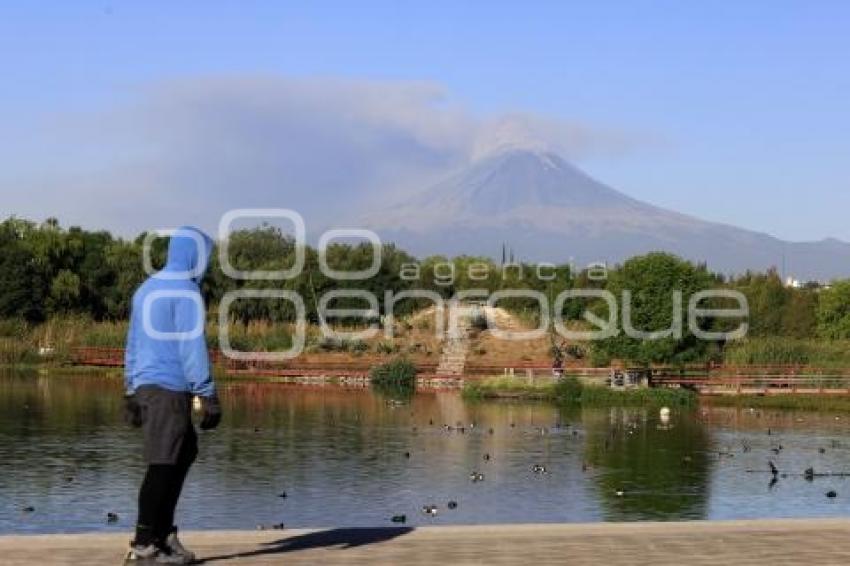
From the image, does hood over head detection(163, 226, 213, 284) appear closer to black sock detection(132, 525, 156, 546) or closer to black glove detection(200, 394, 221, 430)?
black glove detection(200, 394, 221, 430)

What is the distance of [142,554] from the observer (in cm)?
725

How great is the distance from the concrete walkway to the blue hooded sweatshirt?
929 millimetres

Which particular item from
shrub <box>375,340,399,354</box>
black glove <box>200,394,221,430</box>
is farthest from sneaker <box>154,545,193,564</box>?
shrub <box>375,340,399,354</box>

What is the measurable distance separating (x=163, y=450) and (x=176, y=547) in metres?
0.53

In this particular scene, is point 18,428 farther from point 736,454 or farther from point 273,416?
point 736,454

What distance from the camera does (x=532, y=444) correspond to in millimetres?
27922

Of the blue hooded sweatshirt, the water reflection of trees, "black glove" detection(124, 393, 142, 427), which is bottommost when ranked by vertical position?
the water reflection of trees

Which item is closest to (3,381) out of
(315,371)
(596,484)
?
(315,371)

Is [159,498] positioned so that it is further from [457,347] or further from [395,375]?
[457,347]

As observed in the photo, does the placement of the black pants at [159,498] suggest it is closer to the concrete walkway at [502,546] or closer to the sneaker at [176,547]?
the sneaker at [176,547]

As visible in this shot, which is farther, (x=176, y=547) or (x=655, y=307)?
(x=655, y=307)

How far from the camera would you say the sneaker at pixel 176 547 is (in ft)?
23.7

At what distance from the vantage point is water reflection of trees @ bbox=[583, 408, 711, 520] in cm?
1938

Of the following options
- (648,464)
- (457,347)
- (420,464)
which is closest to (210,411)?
(420,464)
